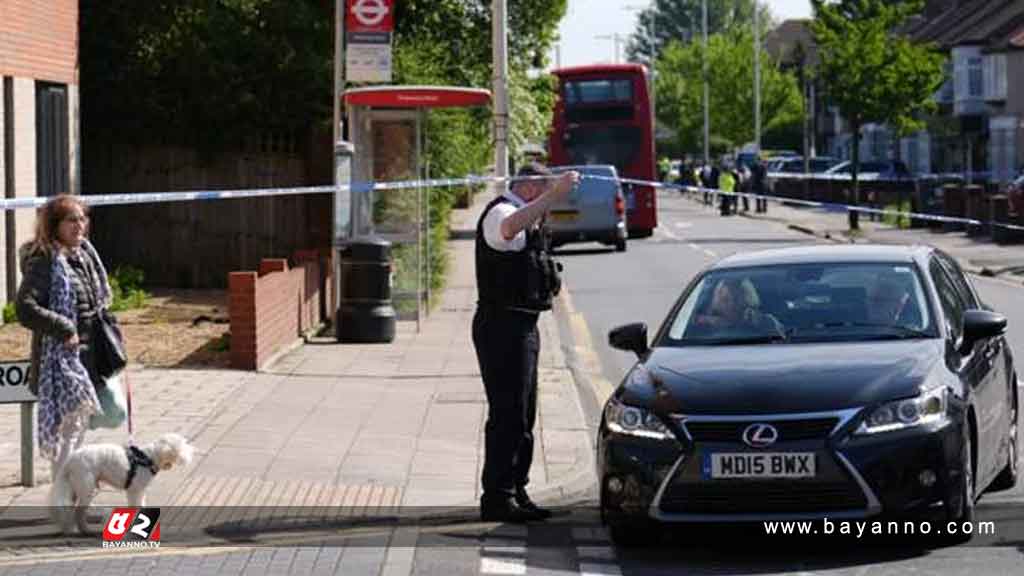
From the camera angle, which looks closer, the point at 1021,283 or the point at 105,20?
the point at 105,20

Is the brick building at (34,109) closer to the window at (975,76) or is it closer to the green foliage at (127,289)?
the green foliage at (127,289)

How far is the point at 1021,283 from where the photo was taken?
30.5 metres

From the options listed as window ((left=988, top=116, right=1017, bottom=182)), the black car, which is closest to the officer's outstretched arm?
the black car

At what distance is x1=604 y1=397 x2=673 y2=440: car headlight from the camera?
9.55m

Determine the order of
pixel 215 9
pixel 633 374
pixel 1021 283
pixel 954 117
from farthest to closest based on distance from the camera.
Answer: pixel 954 117 → pixel 1021 283 → pixel 215 9 → pixel 633 374

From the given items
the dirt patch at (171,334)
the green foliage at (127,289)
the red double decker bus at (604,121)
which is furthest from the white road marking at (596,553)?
the red double decker bus at (604,121)

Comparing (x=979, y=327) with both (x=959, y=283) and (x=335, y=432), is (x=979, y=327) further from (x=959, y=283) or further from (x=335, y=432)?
(x=335, y=432)

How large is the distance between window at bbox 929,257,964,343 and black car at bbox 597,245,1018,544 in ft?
0.08

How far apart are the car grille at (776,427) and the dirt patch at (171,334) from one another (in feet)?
28.4

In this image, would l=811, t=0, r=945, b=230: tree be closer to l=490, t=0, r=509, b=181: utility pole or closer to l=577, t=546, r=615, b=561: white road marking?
l=490, t=0, r=509, b=181: utility pole

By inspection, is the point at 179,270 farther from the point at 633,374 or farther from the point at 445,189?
the point at 633,374

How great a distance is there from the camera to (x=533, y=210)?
34.2 feet

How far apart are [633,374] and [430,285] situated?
15.7m

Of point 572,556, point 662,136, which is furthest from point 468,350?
point 662,136
